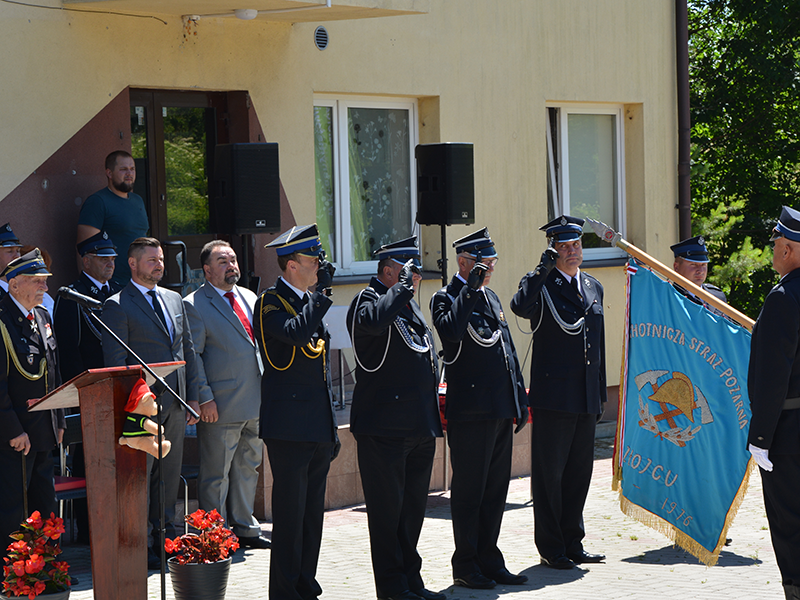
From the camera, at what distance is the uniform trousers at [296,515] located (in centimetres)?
608

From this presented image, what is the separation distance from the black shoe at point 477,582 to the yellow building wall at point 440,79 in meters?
4.20

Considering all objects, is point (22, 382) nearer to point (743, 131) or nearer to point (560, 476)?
point (560, 476)

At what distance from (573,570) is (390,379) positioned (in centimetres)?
180

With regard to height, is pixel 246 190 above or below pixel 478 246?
above

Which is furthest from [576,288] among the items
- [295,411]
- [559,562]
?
[295,411]

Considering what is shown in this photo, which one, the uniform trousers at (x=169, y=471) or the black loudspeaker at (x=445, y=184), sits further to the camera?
the black loudspeaker at (x=445, y=184)

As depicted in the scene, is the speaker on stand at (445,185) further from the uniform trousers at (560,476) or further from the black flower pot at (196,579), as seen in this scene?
the black flower pot at (196,579)

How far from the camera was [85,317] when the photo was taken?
759cm

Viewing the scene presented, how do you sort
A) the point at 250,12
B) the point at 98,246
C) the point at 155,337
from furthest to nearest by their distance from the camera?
the point at 250,12
the point at 98,246
the point at 155,337

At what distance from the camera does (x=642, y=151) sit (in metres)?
13.4

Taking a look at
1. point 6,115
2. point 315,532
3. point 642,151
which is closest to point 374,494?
point 315,532

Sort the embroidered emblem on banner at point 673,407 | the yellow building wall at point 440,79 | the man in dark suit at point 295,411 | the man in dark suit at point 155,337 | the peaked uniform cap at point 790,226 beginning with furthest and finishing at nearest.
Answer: the yellow building wall at point 440,79, the embroidered emblem on banner at point 673,407, the man in dark suit at point 155,337, the man in dark suit at point 295,411, the peaked uniform cap at point 790,226

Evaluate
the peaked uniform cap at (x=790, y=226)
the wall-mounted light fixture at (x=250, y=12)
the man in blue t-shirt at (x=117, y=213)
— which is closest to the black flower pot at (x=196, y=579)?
the man in blue t-shirt at (x=117, y=213)

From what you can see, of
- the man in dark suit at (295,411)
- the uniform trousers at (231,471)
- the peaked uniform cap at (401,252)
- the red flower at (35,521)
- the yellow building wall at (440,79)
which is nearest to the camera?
the red flower at (35,521)
